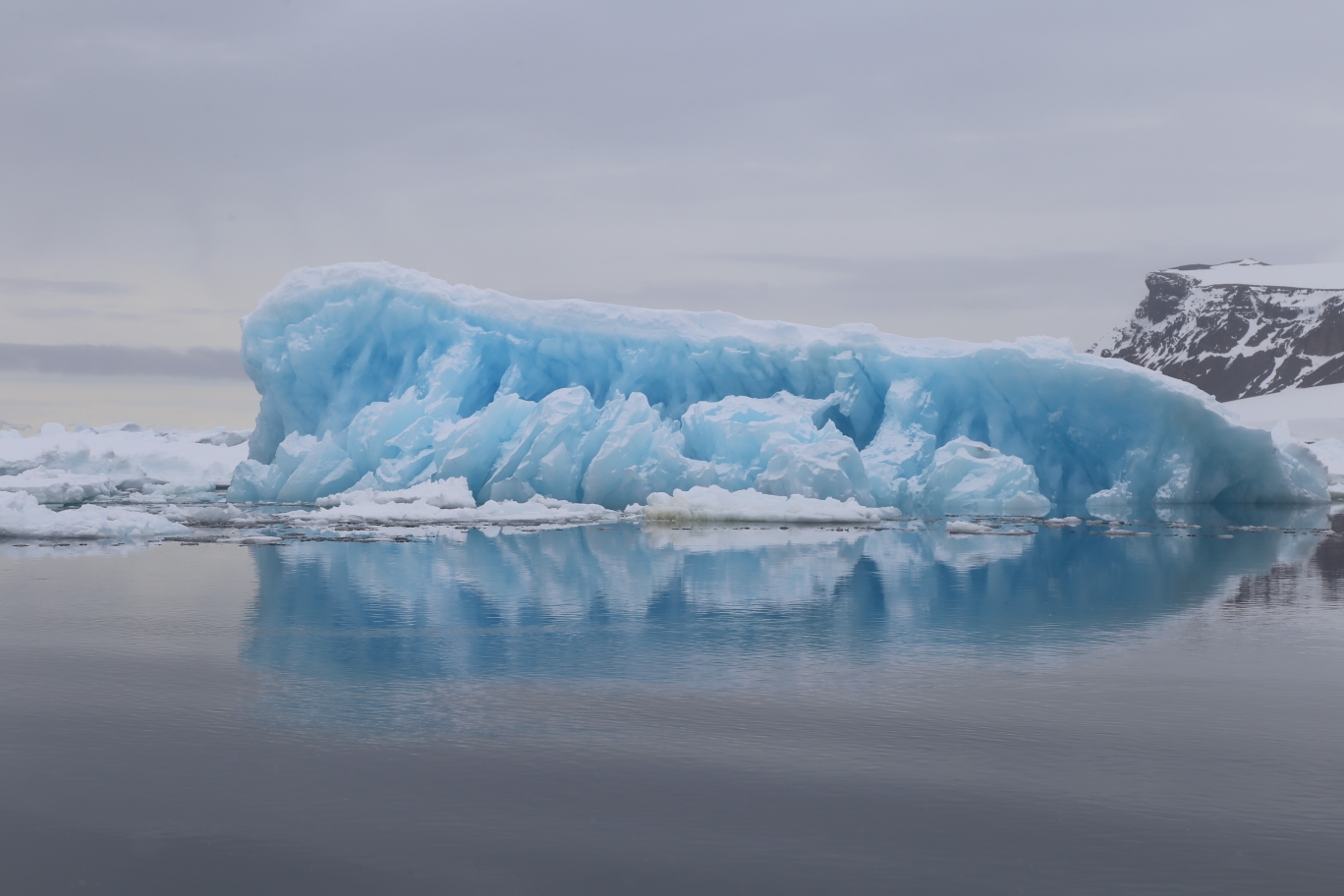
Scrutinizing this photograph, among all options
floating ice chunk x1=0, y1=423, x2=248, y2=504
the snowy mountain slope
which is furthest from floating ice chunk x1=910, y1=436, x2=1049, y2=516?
the snowy mountain slope

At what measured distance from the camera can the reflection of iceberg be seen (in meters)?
7.02

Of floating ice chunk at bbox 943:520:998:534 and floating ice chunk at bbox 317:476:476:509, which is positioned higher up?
floating ice chunk at bbox 317:476:476:509

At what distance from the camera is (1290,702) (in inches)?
228

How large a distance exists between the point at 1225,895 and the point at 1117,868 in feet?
0.99

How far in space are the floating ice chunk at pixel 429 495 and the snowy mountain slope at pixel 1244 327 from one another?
5832 centimetres

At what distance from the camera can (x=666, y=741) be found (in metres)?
4.98

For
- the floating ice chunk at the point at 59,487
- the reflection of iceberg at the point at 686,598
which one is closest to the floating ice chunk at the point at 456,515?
the reflection of iceberg at the point at 686,598

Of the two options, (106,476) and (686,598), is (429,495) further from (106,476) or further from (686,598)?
(106,476)

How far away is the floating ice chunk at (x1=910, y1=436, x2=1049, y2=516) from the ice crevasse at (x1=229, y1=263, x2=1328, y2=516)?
0.04m

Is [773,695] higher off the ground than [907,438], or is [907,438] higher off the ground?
[907,438]

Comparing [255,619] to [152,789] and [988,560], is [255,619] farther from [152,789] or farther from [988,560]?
[988,560]

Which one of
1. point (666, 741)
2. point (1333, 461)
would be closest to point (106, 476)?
point (666, 741)

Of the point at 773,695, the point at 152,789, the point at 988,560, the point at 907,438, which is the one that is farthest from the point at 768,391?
the point at 152,789

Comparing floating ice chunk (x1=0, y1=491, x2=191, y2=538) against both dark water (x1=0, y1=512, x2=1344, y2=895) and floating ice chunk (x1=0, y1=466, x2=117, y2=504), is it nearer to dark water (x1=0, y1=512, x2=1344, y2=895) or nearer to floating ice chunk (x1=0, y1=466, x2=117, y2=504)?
dark water (x1=0, y1=512, x2=1344, y2=895)
